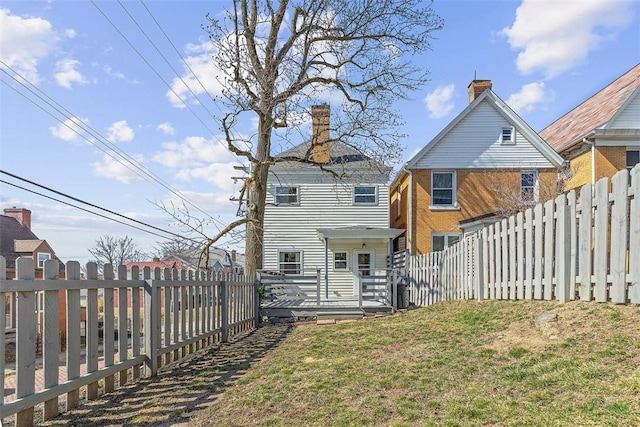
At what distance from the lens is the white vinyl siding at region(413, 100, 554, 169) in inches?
790

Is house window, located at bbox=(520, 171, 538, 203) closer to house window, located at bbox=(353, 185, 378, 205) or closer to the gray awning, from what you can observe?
the gray awning

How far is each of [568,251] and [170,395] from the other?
5115 millimetres

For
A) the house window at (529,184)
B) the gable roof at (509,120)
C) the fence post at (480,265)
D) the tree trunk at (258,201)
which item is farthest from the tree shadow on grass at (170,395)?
the house window at (529,184)

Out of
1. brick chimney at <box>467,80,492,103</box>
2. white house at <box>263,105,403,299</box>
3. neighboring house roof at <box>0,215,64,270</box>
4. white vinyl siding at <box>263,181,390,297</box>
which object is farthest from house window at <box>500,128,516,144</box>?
neighboring house roof at <box>0,215,64,270</box>

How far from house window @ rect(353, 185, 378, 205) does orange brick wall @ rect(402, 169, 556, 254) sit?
208 centimetres

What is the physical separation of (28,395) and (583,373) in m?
4.28

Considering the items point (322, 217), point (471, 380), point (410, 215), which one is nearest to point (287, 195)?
point (322, 217)

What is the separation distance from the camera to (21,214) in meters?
35.9

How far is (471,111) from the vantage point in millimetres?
20312

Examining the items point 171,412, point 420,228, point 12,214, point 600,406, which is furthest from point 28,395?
point 12,214

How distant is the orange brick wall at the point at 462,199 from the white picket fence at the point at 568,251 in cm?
932

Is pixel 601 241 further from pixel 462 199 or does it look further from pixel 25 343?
pixel 462 199

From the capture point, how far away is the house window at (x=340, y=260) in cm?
2095

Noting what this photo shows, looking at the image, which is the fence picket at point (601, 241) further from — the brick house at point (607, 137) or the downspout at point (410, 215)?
the brick house at point (607, 137)
